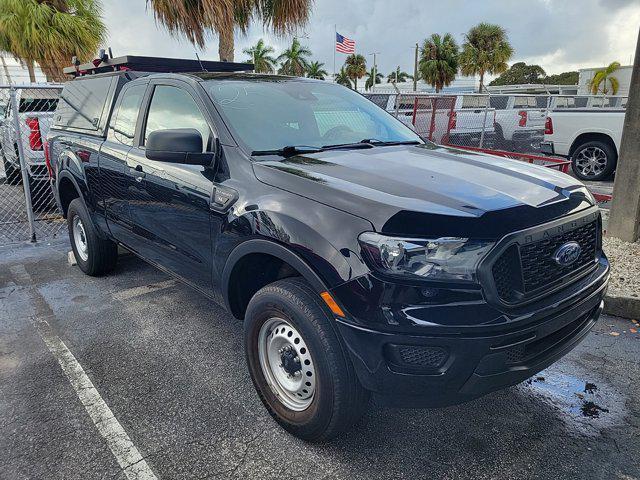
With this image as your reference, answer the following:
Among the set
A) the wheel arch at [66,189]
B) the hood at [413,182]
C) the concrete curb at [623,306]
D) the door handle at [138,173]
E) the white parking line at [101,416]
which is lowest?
the white parking line at [101,416]

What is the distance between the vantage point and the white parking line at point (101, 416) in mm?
2484

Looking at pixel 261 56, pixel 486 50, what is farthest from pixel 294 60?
pixel 486 50

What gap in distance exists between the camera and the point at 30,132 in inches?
328

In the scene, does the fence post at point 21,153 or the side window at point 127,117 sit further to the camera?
the fence post at point 21,153

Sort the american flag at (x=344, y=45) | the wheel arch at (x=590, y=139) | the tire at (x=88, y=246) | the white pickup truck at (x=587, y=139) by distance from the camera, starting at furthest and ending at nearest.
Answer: the american flag at (x=344, y=45), the wheel arch at (x=590, y=139), the white pickup truck at (x=587, y=139), the tire at (x=88, y=246)

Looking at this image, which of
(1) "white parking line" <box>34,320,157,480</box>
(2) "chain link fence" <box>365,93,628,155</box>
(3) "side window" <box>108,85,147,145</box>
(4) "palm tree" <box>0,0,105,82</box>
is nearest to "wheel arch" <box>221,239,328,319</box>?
(1) "white parking line" <box>34,320,157,480</box>

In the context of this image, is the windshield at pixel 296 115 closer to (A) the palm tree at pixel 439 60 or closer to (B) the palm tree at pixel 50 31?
(B) the palm tree at pixel 50 31

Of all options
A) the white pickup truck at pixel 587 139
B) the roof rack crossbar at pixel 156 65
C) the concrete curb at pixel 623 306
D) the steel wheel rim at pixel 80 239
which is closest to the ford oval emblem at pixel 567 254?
the concrete curb at pixel 623 306

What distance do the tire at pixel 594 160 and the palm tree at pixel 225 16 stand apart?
23.3ft

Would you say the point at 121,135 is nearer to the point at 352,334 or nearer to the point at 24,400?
the point at 24,400

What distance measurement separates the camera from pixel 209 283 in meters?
3.23

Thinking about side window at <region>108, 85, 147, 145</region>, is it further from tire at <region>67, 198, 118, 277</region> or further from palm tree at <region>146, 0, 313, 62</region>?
palm tree at <region>146, 0, 313, 62</region>

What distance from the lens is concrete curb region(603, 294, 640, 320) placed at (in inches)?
162

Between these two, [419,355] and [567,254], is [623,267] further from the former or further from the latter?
[419,355]
